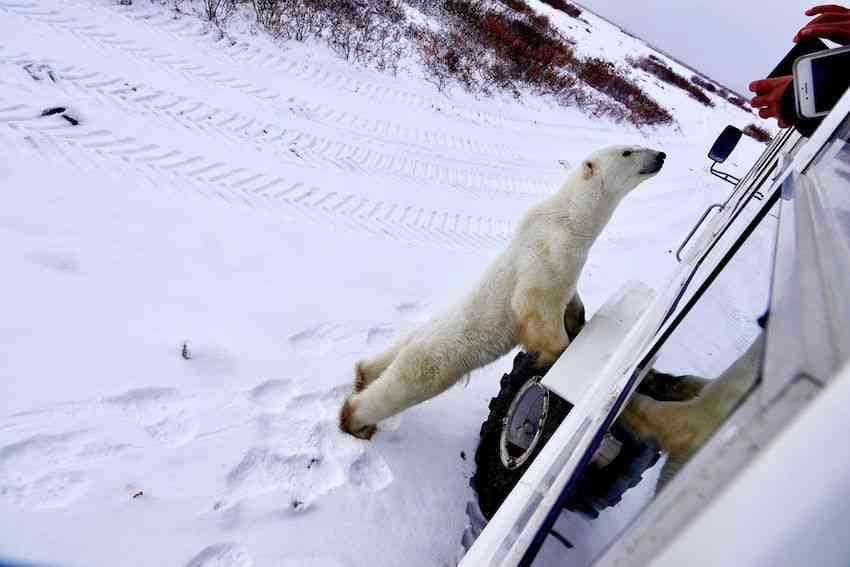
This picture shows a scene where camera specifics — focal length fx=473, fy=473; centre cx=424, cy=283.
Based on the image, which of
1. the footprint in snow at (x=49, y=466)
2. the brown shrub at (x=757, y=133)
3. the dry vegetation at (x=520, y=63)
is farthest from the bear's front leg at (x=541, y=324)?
the brown shrub at (x=757, y=133)

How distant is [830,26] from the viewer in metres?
2.08

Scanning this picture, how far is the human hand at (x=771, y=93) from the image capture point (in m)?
2.16

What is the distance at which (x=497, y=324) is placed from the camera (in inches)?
89.4

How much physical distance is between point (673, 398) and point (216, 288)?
2763 mm

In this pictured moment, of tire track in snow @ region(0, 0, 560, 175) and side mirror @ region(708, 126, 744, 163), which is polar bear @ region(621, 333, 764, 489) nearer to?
side mirror @ region(708, 126, 744, 163)

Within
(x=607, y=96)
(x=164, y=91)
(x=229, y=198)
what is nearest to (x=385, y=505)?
(x=229, y=198)

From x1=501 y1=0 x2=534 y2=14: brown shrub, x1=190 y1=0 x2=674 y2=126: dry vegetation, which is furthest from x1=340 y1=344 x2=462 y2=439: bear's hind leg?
x1=501 y1=0 x2=534 y2=14: brown shrub

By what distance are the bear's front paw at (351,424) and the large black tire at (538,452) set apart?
0.57 meters

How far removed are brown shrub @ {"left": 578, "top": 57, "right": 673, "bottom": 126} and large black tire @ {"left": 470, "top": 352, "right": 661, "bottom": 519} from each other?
12.6 meters

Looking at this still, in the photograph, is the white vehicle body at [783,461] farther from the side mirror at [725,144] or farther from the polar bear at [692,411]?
the side mirror at [725,144]

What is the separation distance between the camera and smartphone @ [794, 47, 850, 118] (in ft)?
4.97

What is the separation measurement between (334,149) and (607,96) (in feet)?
35.6

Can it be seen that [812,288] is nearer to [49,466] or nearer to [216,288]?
[49,466]

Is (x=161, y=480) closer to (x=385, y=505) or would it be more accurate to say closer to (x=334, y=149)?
(x=385, y=505)
